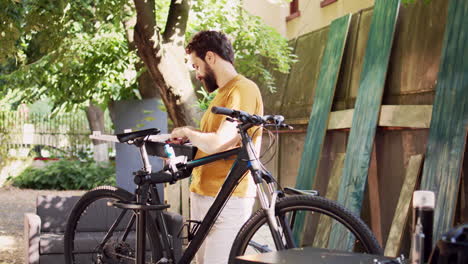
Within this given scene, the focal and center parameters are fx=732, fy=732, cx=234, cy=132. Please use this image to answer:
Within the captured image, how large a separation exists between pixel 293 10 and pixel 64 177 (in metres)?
7.64

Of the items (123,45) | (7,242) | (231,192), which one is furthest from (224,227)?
(123,45)

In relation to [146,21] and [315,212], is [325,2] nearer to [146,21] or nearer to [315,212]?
[146,21]

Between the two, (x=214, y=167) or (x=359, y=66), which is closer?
(x=214, y=167)

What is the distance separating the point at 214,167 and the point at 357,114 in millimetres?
3579

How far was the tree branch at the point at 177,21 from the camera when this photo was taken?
802 centimetres

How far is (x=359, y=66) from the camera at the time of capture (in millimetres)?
7461

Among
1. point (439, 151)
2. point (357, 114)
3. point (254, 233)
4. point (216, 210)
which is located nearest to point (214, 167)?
point (216, 210)

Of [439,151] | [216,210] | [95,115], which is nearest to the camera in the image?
[216,210]

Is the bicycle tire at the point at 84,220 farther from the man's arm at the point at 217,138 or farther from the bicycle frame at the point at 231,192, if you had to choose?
the man's arm at the point at 217,138

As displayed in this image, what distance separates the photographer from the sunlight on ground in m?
8.95

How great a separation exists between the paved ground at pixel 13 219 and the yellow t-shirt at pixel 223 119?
15.2 ft

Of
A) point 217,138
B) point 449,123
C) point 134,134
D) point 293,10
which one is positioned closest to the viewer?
point 217,138

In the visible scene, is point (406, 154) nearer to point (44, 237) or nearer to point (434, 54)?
point (434, 54)

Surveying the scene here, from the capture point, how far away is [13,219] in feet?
39.7
